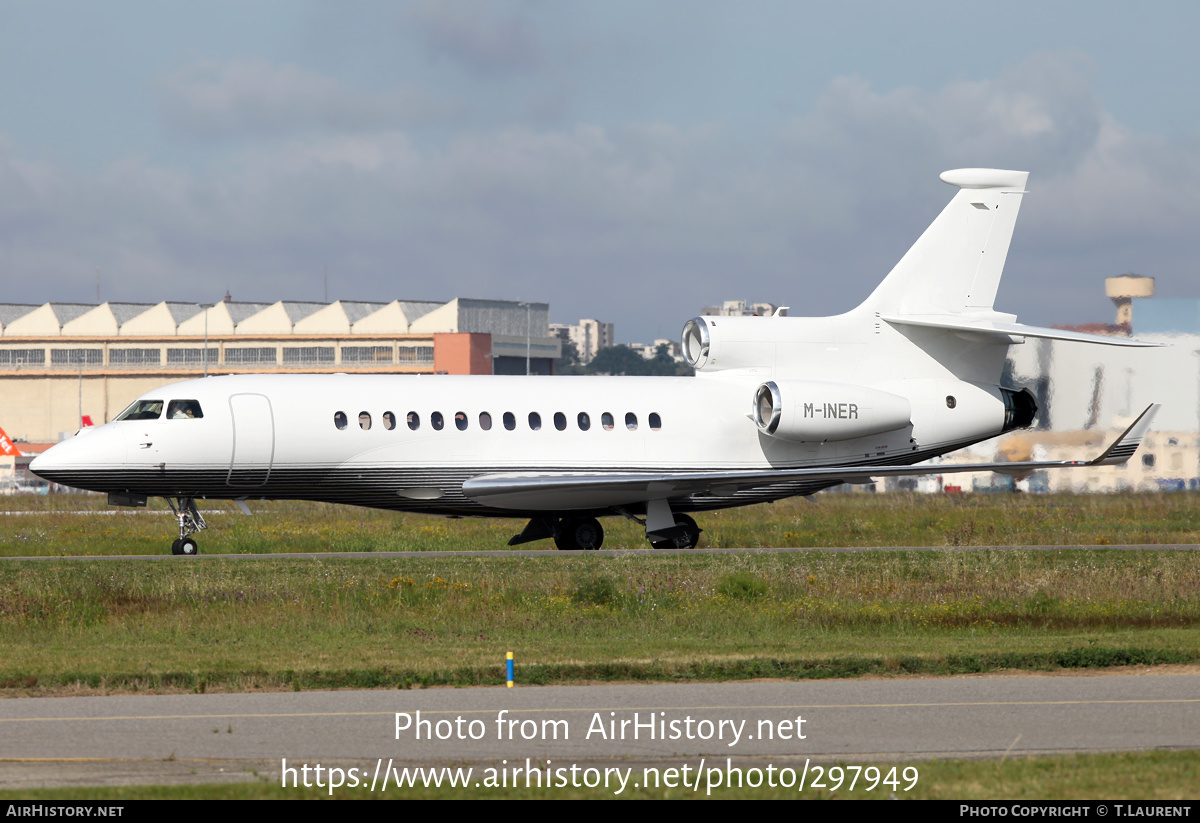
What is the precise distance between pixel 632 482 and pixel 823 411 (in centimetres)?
511

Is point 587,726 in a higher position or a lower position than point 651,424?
lower

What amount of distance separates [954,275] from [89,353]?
102 metres

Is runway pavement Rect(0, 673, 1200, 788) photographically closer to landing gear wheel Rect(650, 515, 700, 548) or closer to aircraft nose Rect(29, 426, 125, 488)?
aircraft nose Rect(29, 426, 125, 488)

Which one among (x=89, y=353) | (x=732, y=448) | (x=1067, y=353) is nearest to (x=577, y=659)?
(x=732, y=448)

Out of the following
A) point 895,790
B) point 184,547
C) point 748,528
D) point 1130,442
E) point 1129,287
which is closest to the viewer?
point 895,790

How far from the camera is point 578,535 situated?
99.5 ft

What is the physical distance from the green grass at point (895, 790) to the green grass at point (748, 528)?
2147 centimetres

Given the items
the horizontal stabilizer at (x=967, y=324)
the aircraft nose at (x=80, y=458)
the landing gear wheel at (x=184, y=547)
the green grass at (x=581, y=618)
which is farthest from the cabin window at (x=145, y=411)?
the horizontal stabilizer at (x=967, y=324)

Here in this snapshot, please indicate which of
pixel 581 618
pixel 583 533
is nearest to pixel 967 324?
pixel 583 533

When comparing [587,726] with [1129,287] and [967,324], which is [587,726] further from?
[1129,287]

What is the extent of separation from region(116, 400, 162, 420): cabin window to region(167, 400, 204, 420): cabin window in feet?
0.71

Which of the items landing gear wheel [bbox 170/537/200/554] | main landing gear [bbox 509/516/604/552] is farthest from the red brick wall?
landing gear wheel [bbox 170/537/200/554]

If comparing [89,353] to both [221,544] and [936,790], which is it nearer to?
[221,544]

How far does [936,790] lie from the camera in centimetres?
916
